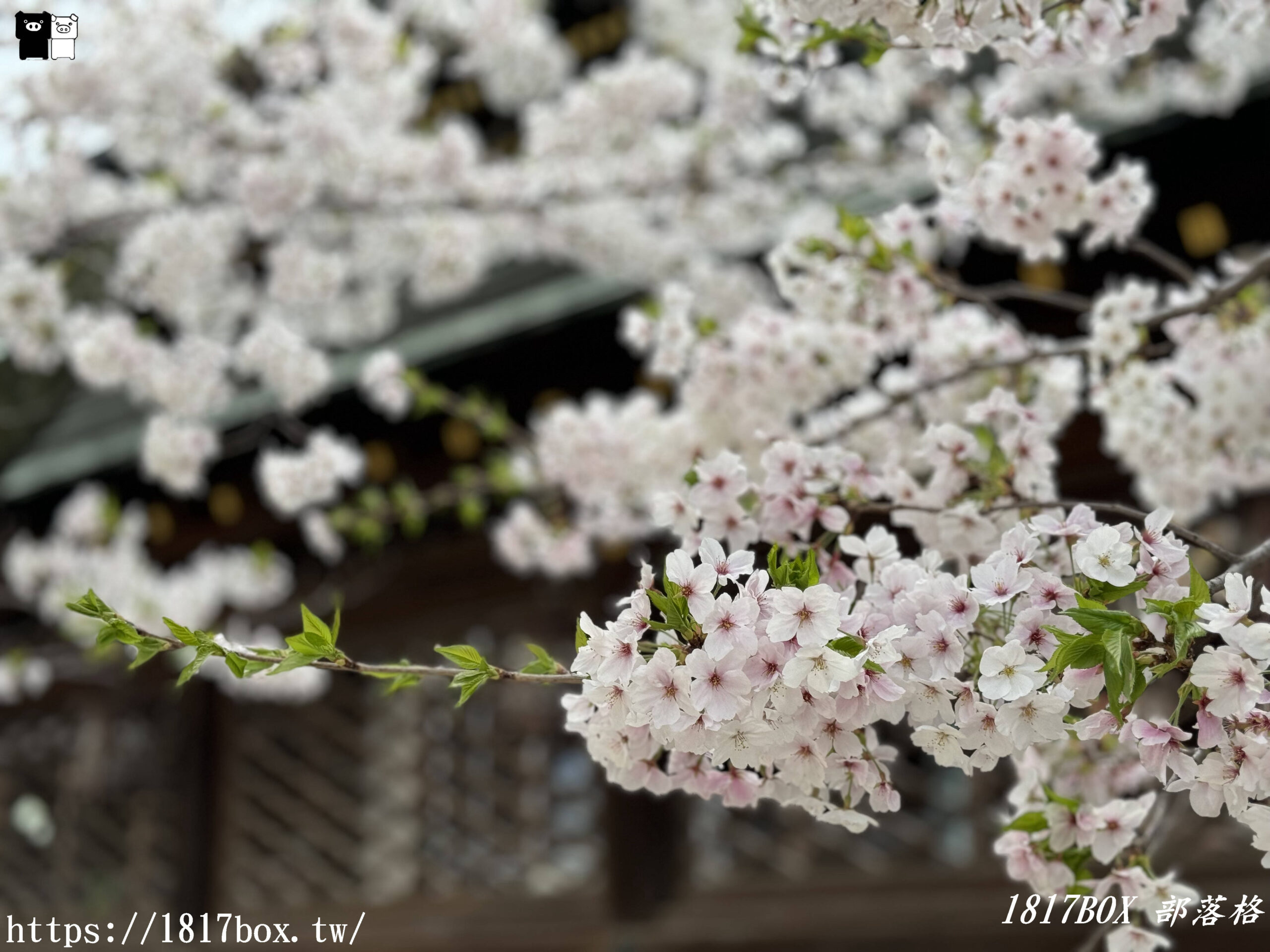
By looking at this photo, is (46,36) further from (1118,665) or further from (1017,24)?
(1118,665)

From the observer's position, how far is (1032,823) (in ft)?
4.94

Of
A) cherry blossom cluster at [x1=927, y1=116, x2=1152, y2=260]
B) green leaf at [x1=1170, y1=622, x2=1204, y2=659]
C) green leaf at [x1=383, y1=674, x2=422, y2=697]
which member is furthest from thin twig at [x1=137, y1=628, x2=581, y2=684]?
cherry blossom cluster at [x1=927, y1=116, x2=1152, y2=260]

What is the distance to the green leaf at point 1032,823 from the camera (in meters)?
1.50

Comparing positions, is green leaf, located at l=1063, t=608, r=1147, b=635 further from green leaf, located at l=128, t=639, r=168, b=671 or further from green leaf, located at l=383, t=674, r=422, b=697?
green leaf, located at l=128, t=639, r=168, b=671

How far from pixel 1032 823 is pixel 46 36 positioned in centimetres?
352

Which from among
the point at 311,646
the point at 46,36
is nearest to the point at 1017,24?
the point at 311,646

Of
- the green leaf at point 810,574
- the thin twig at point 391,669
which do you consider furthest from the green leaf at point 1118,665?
the thin twig at point 391,669

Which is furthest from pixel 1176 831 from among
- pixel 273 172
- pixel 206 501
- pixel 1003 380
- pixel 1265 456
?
pixel 206 501

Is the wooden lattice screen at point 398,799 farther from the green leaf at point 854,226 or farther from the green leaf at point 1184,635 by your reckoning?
the green leaf at point 1184,635

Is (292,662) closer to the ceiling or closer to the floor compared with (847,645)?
closer to the floor

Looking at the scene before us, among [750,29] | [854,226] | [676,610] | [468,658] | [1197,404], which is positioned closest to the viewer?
[676,610]

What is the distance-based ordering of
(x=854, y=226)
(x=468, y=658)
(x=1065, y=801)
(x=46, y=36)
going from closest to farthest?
(x=468, y=658) < (x=1065, y=801) < (x=854, y=226) < (x=46, y=36)

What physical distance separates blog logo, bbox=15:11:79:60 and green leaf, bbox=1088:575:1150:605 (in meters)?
3.37

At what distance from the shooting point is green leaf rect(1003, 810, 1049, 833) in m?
1.50
